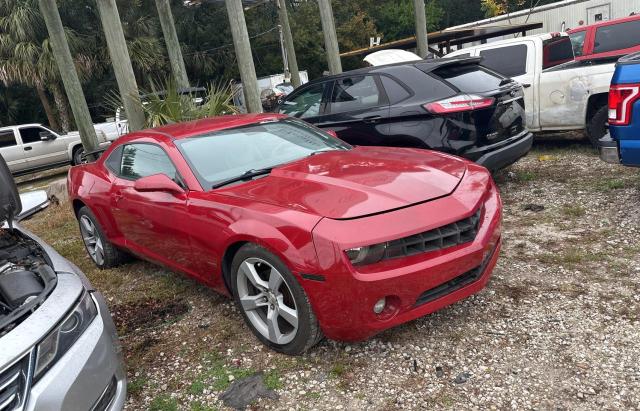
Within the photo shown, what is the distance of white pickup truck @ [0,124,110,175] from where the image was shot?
44.4 ft

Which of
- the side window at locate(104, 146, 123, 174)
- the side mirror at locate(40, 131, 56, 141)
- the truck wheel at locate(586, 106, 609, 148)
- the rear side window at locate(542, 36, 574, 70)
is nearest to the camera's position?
the side window at locate(104, 146, 123, 174)

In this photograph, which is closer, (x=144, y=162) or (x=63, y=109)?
(x=144, y=162)

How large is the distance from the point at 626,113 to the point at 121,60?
661 cm

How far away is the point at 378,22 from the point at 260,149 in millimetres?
40093

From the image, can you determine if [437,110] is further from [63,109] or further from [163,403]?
[63,109]

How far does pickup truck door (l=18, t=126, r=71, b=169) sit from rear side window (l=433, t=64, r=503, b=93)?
12.1 m

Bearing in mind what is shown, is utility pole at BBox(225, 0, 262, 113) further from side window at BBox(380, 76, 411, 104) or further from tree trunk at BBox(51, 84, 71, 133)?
tree trunk at BBox(51, 84, 71, 133)

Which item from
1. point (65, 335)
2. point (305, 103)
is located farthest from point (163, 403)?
point (305, 103)

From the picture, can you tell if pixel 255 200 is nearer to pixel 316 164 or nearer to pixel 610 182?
Result: pixel 316 164

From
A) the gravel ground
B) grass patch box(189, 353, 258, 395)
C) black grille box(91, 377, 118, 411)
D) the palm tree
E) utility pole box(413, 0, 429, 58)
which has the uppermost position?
the palm tree

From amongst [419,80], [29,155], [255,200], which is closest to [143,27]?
[29,155]

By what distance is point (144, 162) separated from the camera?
13.9 feet

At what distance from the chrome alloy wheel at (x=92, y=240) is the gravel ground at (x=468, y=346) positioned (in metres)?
0.62

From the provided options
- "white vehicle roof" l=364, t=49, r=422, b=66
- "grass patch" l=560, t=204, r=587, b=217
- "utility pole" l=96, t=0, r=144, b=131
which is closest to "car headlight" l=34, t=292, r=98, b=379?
"grass patch" l=560, t=204, r=587, b=217
